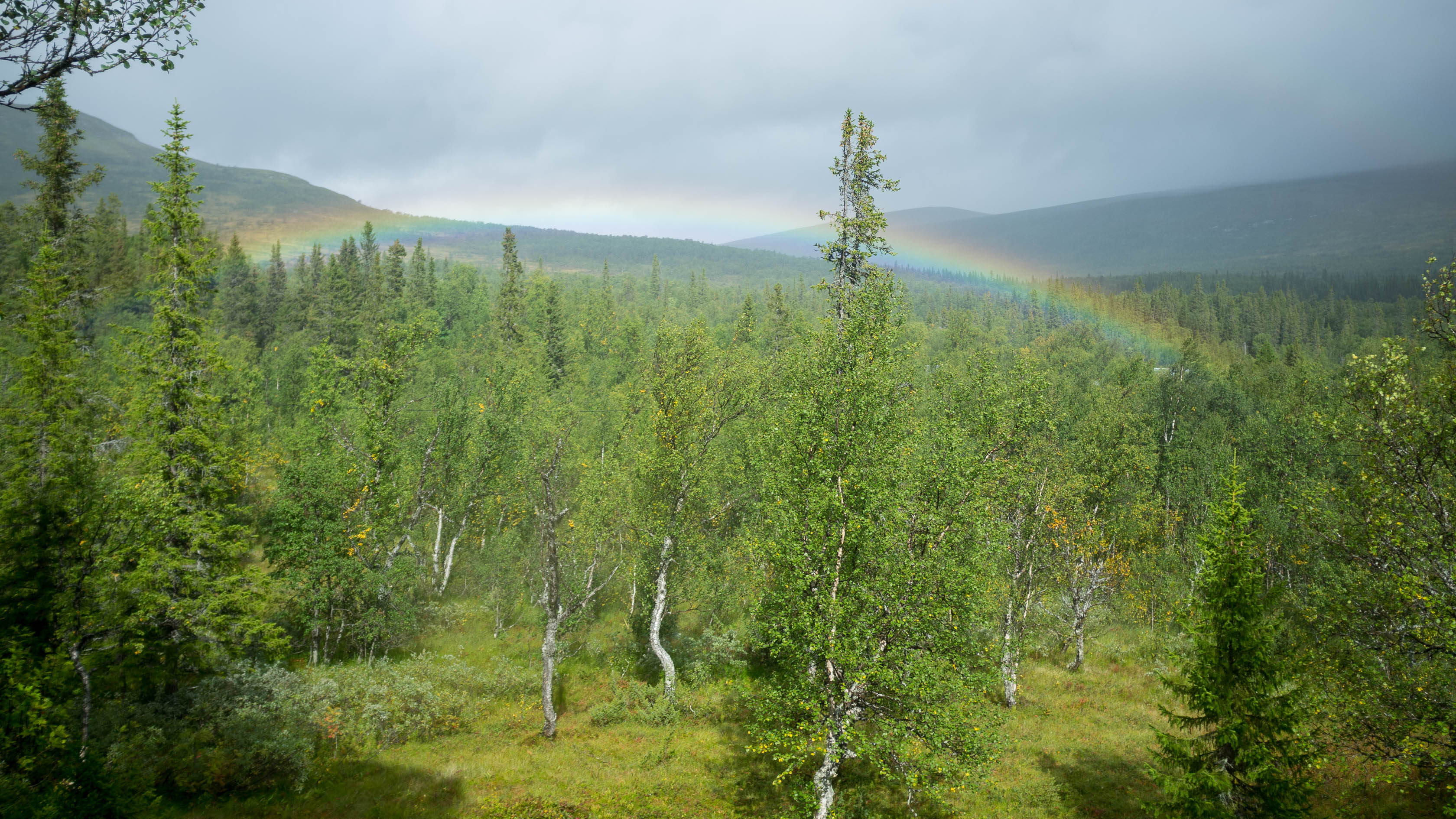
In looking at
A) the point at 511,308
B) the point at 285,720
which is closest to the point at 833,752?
the point at 285,720

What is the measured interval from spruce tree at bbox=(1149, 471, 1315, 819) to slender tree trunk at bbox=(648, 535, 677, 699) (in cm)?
1631

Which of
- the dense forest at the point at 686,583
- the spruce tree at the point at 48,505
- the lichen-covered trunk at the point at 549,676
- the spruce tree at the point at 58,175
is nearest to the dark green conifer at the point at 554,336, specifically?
the dense forest at the point at 686,583

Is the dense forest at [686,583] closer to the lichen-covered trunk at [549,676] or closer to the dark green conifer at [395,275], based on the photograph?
the lichen-covered trunk at [549,676]

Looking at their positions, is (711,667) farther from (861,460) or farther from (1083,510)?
(1083,510)

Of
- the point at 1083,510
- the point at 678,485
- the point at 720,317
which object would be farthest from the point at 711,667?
the point at 720,317

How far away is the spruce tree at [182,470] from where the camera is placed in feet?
63.5

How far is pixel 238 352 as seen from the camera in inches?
2375

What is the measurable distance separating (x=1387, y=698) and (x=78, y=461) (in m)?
33.5

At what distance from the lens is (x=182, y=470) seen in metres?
20.4

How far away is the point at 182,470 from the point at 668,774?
63.7 feet

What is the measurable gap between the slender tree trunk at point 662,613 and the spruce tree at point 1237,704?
16308 mm

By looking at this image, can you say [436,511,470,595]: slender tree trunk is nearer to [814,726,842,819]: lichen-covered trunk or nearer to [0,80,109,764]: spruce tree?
[0,80,109,764]: spruce tree

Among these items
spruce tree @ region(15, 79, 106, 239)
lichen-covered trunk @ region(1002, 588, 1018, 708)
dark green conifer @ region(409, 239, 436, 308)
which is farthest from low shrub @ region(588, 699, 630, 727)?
dark green conifer @ region(409, 239, 436, 308)

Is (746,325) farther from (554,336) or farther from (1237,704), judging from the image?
(1237,704)
